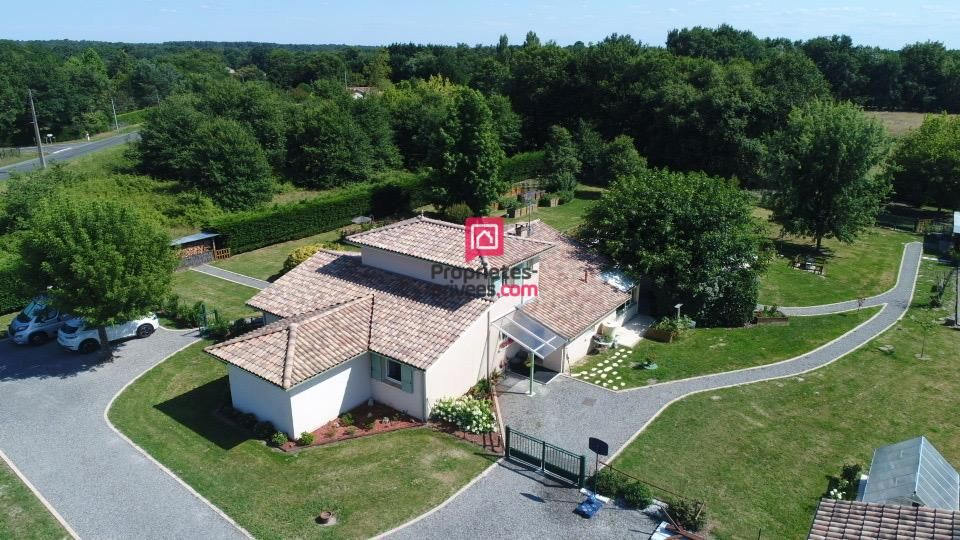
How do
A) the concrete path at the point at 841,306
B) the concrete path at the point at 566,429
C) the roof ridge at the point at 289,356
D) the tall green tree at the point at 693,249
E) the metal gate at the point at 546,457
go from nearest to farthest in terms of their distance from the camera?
the concrete path at the point at 566,429 < the metal gate at the point at 546,457 < the roof ridge at the point at 289,356 < the tall green tree at the point at 693,249 < the concrete path at the point at 841,306

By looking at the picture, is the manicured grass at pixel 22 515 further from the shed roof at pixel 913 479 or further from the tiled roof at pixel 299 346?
the shed roof at pixel 913 479

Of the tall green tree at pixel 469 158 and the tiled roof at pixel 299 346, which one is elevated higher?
the tall green tree at pixel 469 158

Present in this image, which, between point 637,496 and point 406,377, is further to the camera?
point 406,377

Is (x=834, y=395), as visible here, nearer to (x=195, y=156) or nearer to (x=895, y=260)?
(x=895, y=260)

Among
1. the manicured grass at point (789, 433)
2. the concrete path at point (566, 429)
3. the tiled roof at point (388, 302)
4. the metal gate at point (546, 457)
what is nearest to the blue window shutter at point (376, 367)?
the tiled roof at point (388, 302)

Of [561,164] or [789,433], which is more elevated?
[561,164]

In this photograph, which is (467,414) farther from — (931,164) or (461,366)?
(931,164)

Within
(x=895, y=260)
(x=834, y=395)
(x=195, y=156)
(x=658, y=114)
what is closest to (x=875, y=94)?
(x=658, y=114)

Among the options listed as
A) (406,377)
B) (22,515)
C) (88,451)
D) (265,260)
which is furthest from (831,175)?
(22,515)
